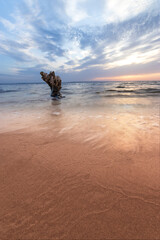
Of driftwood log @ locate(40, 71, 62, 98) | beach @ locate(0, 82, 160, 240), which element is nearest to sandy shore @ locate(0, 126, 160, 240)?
beach @ locate(0, 82, 160, 240)

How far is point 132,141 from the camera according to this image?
3416 mm

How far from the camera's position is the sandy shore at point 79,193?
1360mm

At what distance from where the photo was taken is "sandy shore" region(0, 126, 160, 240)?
53.6 inches

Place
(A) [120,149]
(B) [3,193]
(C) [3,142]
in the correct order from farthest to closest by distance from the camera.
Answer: (C) [3,142] < (A) [120,149] < (B) [3,193]

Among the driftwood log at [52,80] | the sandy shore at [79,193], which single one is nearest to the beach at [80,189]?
the sandy shore at [79,193]

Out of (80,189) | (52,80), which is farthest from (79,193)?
(52,80)

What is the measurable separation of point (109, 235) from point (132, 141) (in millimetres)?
2544

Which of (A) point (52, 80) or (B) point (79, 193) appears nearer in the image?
(B) point (79, 193)

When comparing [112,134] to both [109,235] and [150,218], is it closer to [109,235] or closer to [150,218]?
[150,218]

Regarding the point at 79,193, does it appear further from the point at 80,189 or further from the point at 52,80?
the point at 52,80

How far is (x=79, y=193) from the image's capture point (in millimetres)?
1810

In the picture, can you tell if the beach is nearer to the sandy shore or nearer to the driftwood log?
the sandy shore

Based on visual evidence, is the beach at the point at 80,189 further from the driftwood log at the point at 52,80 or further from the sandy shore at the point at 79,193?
the driftwood log at the point at 52,80

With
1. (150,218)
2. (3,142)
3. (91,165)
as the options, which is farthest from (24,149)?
(150,218)
